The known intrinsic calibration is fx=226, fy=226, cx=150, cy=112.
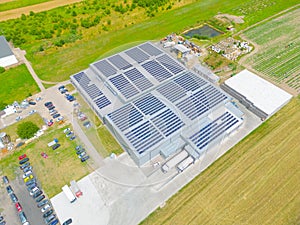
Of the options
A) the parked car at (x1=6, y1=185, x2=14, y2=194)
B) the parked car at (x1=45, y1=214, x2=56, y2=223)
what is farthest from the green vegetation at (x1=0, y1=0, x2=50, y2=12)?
the parked car at (x1=45, y1=214, x2=56, y2=223)

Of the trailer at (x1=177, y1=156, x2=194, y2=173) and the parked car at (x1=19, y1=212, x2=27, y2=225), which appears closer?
the parked car at (x1=19, y1=212, x2=27, y2=225)

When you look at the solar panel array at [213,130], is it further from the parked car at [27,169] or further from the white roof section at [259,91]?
the parked car at [27,169]

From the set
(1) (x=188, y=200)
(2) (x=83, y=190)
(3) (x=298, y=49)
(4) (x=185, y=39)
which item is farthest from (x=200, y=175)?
(3) (x=298, y=49)

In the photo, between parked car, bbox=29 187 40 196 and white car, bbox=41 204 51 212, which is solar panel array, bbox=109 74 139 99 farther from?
white car, bbox=41 204 51 212

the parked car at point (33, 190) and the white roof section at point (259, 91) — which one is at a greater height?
the white roof section at point (259, 91)

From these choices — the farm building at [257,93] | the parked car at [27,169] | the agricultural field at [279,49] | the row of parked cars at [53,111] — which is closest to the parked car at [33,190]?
the parked car at [27,169]

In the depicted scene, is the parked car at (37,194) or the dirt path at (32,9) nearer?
the parked car at (37,194)
